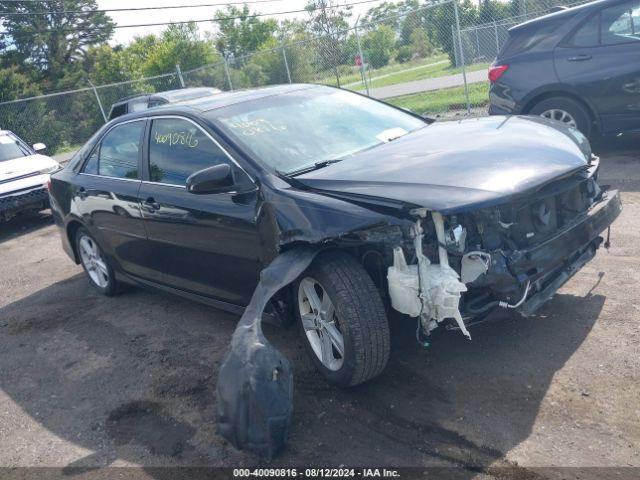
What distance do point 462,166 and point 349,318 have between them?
1043 millimetres

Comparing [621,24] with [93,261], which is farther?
[621,24]

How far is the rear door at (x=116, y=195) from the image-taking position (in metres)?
4.92

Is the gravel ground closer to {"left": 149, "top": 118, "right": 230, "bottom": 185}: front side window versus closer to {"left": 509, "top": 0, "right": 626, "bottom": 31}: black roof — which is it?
{"left": 149, "top": 118, "right": 230, "bottom": 185}: front side window

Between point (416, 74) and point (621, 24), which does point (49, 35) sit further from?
point (621, 24)

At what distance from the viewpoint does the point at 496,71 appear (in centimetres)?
795

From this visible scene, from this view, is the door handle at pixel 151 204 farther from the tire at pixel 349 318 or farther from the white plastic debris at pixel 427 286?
the white plastic debris at pixel 427 286

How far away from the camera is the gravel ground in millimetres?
3002

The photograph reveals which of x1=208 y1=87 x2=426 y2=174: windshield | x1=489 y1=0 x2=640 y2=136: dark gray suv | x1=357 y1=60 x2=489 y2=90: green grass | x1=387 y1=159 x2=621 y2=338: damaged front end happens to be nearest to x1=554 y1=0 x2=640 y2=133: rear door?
x1=489 y1=0 x2=640 y2=136: dark gray suv

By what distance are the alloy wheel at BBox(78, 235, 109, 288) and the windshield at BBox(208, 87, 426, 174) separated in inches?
88.5

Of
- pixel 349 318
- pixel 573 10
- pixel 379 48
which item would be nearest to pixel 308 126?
pixel 349 318

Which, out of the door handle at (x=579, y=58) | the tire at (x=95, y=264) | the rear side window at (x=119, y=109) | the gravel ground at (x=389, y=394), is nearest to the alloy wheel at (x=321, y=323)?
the gravel ground at (x=389, y=394)

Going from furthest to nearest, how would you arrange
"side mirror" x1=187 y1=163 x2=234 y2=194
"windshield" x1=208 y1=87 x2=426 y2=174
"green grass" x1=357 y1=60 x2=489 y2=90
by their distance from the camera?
"green grass" x1=357 y1=60 x2=489 y2=90
"windshield" x1=208 y1=87 x2=426 y2=174
"side mirror" x1=187 y1=163 x2=234 y2=194

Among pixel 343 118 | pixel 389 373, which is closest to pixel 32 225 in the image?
pixel 343 118

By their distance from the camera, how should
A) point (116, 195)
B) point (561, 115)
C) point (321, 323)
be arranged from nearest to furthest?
point (321, 323) < point (116, 195) < point (561, 115)
